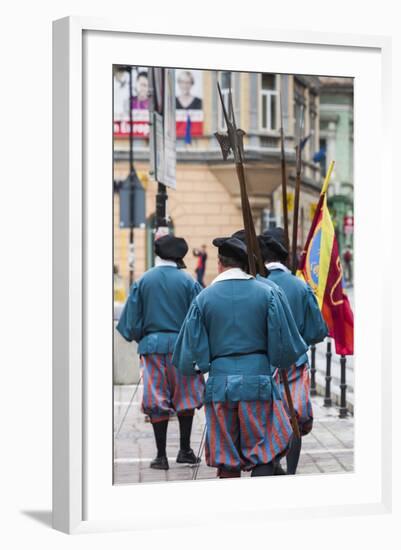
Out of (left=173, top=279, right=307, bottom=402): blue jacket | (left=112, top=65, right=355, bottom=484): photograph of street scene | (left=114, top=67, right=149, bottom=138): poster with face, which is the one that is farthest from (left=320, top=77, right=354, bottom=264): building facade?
(left=114, top=67, right=149, bottom=138): poster with face

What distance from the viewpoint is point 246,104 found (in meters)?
9.77

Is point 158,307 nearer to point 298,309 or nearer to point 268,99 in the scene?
point 298,309

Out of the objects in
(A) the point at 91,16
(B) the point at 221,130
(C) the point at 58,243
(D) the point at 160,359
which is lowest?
(D) the point at 160,359

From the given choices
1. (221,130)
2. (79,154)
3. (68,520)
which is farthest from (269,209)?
(68,520)

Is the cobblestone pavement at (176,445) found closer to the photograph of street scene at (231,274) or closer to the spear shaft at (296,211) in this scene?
the photograph of street scene at (231,274)

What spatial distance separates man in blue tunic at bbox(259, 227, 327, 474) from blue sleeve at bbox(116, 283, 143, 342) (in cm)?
86

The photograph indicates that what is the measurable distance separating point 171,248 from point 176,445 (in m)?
1.26

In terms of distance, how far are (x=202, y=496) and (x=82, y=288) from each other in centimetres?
145

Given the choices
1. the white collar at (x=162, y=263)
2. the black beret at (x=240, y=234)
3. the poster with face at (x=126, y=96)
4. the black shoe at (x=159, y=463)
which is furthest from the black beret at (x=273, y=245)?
the black shoe at (x=159, y=463)

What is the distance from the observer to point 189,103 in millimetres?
9711

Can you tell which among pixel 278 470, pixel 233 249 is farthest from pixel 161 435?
pixel 233 249
